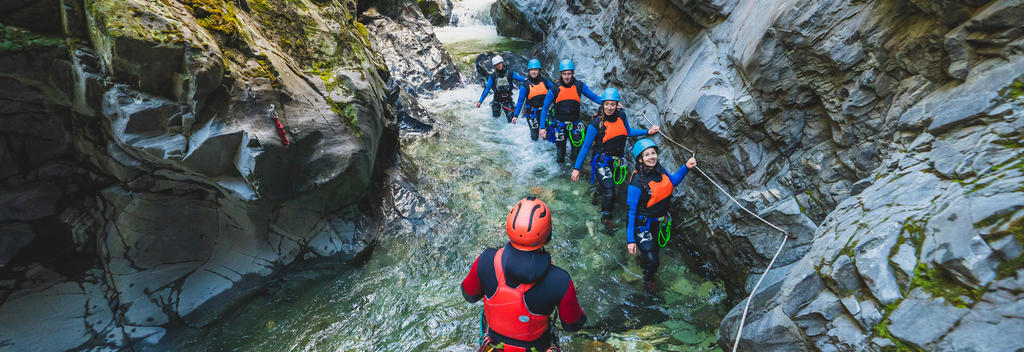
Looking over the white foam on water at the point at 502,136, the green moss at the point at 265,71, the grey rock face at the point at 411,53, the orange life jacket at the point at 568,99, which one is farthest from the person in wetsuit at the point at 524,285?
the grey rock face at the point at 411,53

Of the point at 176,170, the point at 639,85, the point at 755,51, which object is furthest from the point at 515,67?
the point at 176,170

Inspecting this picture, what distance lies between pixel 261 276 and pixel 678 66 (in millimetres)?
7434

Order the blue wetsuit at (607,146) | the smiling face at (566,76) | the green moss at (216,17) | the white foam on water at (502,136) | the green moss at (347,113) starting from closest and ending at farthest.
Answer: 1. the green moss at (216,17)
2. the green moss at (347,113)
3. the blue wetsuit at (607,146)
4. the smiling face at (566,76)
5. the white foam on water at (502,136)

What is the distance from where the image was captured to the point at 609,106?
706 cm

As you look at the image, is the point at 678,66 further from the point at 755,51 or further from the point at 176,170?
the point at 176,170

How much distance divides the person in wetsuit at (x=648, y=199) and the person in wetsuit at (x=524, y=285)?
7.68 feet

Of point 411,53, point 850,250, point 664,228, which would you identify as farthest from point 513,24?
point 850,250

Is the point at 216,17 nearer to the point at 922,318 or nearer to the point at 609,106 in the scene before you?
the point at 609,106

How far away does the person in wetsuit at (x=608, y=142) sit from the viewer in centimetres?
711

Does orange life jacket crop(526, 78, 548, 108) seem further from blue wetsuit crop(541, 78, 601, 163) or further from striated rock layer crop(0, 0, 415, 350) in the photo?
striated rock layer crop(0, 0, 415, 350)

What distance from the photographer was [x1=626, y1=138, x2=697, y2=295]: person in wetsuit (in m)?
5.46

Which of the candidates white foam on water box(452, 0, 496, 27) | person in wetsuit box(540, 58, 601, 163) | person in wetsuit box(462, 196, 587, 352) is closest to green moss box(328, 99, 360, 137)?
person in wetsuit box(462, 196, 587, 352)

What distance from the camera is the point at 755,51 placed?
5.37 meters

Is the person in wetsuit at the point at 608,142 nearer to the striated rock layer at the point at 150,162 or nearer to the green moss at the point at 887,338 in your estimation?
the striated rock layer at the point at 150,162
